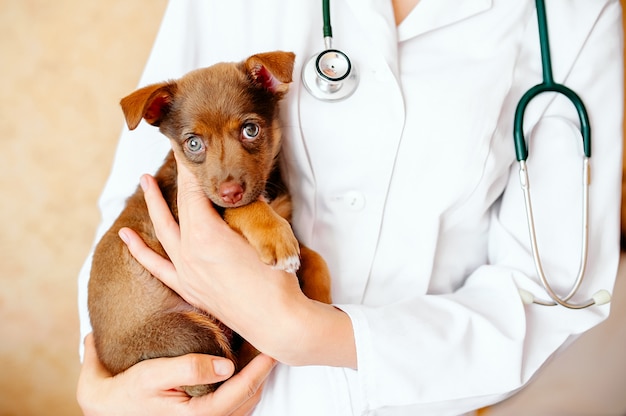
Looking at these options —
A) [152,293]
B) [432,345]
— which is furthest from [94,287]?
[432,345]

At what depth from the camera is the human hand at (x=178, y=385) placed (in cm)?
124

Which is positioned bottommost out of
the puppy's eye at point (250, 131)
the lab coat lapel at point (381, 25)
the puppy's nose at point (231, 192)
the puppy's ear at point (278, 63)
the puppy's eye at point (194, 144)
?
the puppy's nose at point (231, 192)

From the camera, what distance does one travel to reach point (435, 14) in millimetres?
1321

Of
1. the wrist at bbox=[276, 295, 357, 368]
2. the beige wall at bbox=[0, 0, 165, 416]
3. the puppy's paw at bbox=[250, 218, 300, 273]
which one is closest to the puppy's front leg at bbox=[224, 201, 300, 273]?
the puppy's paw at bbox=[250, 218, 300, 273]

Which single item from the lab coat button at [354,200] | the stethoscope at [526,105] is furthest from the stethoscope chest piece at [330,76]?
the lab coat button at [354,200]

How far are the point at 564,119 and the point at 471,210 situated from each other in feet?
1.18

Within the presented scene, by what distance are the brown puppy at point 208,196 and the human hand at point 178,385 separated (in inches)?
2.4

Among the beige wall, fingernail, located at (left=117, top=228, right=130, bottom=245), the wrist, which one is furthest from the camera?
the beige wall

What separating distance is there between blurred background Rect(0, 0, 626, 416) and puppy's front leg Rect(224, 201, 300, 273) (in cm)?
110

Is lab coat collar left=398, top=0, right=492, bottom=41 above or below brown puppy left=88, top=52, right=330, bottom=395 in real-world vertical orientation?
above

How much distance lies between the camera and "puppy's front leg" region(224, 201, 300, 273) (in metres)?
1.24

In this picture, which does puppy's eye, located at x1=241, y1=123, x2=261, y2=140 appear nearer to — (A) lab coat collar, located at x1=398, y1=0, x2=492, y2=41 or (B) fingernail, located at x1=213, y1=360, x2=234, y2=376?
(A) lab coat collar, located at x1=398, y1=0, x2=492, y2=41

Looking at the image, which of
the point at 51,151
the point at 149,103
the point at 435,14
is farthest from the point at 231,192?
the point at 51,151

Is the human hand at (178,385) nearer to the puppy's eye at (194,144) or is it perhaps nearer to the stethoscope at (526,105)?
the puppy's eye at (194,144)
